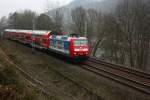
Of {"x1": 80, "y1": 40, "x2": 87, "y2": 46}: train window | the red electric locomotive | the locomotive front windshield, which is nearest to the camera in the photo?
the red electric locomotive

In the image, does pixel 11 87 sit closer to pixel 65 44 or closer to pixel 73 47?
pixel 73 47

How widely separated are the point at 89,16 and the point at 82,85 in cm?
4831

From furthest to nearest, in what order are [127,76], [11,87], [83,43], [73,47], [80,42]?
[83,43]
[80,42]
[73,47]
[127,76]
[11,87]

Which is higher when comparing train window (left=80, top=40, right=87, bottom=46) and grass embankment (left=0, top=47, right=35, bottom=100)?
train window (left=80, top=40, right=87, bottom=46)

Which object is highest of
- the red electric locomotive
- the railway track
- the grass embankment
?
the red electric locomotive

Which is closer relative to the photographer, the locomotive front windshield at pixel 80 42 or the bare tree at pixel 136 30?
the locomotive front windshield at pixel 80 42

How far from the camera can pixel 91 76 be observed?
1905 centimetres

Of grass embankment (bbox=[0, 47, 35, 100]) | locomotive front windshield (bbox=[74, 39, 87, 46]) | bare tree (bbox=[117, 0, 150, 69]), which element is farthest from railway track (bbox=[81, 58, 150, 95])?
bare tree (bbox=[117, 0, 150, 69])

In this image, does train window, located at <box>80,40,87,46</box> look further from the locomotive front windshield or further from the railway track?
the railway track

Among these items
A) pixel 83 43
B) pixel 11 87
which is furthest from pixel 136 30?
pixel 11 87

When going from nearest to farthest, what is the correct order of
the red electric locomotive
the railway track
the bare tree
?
1. the railway track
2. the red electric locomotive
3. the bare tree

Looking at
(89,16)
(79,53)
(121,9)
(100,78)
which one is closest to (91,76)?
(100,78)

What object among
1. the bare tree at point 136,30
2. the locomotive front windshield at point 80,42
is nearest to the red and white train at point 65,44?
the locomotive front windshield at point 80,42

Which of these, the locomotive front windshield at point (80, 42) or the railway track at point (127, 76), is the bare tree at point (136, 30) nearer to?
the locomotive front windshield at point (80, 42)
